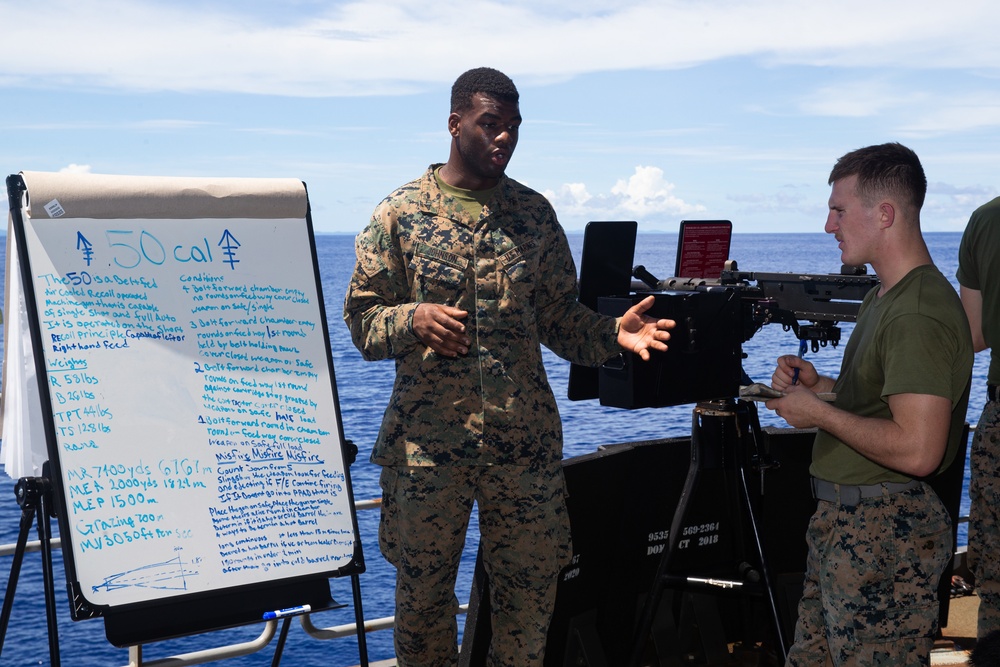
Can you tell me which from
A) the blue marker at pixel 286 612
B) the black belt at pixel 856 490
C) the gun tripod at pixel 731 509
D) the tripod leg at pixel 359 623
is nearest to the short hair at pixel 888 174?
the black belt at pixel 856 490

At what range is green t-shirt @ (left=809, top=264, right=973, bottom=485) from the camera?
7.01ft

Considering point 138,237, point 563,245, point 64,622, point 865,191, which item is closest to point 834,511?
point 865,191

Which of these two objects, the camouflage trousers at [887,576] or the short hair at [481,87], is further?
the short hair at [481,87]

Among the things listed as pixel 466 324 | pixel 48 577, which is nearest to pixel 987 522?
pixel 466 324

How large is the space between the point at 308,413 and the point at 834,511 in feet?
4.94

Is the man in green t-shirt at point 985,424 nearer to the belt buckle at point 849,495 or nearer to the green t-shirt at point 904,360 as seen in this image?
the green t-shirt at point 904,360

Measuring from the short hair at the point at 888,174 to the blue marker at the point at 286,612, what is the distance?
1871 millimetres

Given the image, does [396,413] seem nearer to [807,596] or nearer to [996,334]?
[807,596]

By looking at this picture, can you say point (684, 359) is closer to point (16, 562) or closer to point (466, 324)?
point (466, 324)

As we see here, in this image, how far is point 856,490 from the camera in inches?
91.4

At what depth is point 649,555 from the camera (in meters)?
3.62

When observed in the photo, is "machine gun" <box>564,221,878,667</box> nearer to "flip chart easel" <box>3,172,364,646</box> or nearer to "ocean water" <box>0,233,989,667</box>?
"flip chart easel" <box>3,172,364,646</box>

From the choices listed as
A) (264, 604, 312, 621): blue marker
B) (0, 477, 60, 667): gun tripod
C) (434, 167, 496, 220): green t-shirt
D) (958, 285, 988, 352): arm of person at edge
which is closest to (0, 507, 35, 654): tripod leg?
(0, 477, 60, 667): gun tripod

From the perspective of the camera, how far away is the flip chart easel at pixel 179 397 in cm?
254
